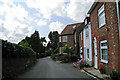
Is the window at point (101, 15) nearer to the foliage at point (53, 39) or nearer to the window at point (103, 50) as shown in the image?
the window at point (103, 50)

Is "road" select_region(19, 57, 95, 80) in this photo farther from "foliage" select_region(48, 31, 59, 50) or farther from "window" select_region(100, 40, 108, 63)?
"foliage" select_region(48, 31, 59, 50)

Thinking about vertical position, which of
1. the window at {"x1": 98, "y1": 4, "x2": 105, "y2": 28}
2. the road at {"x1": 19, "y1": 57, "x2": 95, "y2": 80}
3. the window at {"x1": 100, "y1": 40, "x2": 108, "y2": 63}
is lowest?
the road at {"x1": 19, "y1": 57, "x2": 95, "y2": 80}

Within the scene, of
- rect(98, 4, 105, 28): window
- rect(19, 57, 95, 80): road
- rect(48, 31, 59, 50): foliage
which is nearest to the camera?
rect(19, 57, 95, 80): road

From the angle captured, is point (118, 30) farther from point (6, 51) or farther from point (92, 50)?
point (6, 51)

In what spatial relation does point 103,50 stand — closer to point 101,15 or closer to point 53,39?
point 101,15

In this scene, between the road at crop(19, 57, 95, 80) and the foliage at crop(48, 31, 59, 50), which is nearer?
the road at crop(19, 57, 95, 80)

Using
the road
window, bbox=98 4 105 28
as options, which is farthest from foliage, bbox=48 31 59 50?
window, bbox=98 4 105 28

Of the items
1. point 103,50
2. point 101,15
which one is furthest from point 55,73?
point 101,15

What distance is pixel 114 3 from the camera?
23.8 feet

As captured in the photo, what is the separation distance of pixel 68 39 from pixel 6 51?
24.1 m

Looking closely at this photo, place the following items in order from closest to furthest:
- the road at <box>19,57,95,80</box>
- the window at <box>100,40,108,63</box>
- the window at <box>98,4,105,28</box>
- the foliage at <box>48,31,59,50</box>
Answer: the road at <box>19,57,95,80</box> → the window at <box>100,40,108,63</box> → the window at <box>98,4,105,28</box> → the foliage at <box>48,31,59,50</box>

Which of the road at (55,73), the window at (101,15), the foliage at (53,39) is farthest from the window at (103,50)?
the foliage at (53,39)

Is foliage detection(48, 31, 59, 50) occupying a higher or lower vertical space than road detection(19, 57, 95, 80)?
higher

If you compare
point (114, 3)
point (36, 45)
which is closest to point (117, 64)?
point (114, 3)
